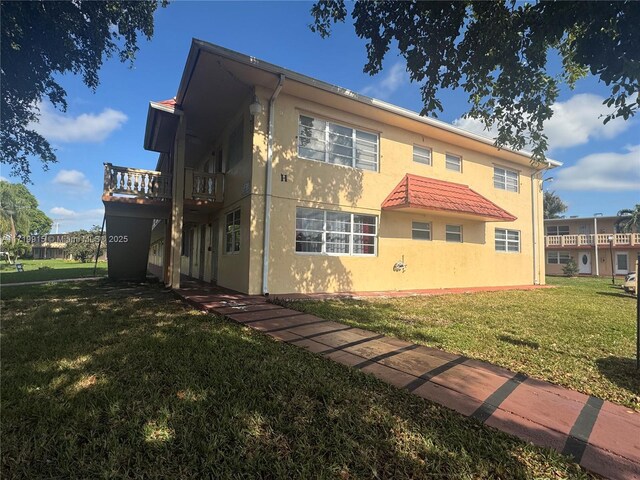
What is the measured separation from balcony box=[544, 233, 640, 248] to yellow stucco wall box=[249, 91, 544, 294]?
22710mm

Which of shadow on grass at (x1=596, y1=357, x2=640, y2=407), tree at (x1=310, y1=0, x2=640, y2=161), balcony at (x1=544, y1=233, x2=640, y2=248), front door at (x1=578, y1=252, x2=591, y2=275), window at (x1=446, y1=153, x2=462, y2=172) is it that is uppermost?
window at (x1=446, y1=153, x2=462, y2=172)

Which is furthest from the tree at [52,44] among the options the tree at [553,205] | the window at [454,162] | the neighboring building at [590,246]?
the tree at [553,205]

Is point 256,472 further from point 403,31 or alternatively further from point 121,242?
point 121,242

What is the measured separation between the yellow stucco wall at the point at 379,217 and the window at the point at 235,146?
1608 mm

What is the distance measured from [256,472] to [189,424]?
0.77 metres

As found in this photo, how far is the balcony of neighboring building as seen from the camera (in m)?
10.7

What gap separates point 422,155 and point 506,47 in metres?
8.84

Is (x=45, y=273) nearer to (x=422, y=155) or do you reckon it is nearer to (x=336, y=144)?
(x=336, y=144)

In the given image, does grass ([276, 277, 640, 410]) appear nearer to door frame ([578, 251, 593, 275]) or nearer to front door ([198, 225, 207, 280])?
front door ([198, 225, 207, 280])

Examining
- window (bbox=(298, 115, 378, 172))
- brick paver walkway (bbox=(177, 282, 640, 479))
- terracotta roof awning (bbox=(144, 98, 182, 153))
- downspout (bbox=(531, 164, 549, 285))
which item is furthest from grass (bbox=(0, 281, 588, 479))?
downspout (bbox=(531, 164, 549, 285))

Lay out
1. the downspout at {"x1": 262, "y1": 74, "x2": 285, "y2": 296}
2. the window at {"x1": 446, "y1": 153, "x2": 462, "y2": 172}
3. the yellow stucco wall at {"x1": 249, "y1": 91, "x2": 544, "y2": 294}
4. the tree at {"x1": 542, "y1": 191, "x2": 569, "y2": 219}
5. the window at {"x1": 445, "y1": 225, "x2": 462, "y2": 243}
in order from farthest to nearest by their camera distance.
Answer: the tree at {"x1": 542, "y1": 191, "x2": 569, "y2": 219} → the window at {"x1": 446, "y1": 153, "x2": 462, "y2": 172} → the window at {"x1": 445, "y1": 225, "x2": 462, "y2": 243} → the yellow stucco wall at {"x1": 249, "y1": 91, "x2": 544, "y2": 294} → the downspout at {"x1": 262, "y1": 74, "x2": 285, "y2": 296}

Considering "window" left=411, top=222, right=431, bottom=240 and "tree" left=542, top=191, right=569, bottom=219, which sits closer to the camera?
"window" left=411, top=222, right=431, bottom=240

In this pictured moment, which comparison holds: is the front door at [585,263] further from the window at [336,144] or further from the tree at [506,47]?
the tree at [506,47]

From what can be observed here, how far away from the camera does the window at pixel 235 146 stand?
34.8ft
